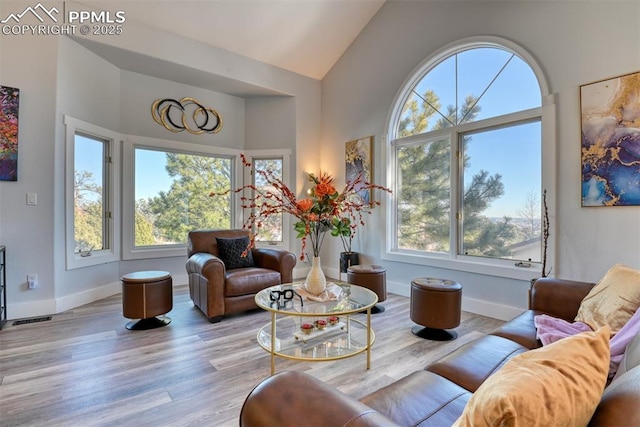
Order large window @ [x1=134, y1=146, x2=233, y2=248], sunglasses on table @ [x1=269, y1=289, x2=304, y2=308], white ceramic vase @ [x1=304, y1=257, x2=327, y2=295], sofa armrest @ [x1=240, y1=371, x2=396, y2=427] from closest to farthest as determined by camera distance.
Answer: sofa armrest @ [x1=240, y1=371, x2=396, y2=427]
sunglasses on table @ [x1=269, y1=289, x2=304, y2=308]
white ceramic vase @ [x1=304, y1=257, x2=327, y2=295]
large window @ [x1=134, y1=146, x2=233, y2=248]

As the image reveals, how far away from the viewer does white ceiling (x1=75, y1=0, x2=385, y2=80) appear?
3.72 meters

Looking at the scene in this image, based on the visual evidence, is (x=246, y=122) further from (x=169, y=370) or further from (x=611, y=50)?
(x=611, y=50)

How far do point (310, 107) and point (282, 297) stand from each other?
3.98m

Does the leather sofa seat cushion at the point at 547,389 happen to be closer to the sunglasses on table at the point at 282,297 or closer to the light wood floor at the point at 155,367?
the light wood floor at the point at 155,367

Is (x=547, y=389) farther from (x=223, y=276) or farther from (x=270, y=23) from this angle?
(x=270, y=23)

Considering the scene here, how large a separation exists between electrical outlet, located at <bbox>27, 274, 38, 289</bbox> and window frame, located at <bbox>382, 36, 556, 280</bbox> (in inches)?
163

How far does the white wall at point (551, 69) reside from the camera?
2521 millimetres

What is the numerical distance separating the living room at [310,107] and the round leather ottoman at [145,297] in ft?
3.79

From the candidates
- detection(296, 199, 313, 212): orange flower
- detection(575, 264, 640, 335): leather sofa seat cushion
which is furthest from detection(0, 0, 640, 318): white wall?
detection(296, 199, 313, 212): orange flower

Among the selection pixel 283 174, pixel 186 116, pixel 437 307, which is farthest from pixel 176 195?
pixel 437 307

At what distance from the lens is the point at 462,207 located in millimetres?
3639

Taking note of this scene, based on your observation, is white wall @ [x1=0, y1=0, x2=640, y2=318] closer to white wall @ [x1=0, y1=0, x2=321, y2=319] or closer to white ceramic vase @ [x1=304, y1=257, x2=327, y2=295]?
white wall @ [x1=0, y1=0, x2=321, y2=319]

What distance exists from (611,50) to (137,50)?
16.2ft

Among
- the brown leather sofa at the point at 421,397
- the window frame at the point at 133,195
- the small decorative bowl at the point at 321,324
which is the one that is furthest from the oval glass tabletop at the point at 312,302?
the window frame at the point at 133,195
